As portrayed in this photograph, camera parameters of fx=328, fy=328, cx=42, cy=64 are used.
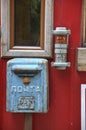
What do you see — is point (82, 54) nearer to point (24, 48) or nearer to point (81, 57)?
point (81, 57)

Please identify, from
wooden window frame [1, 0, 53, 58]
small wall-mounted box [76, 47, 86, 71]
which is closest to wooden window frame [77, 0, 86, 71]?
small wall-mounted box [76, 47, 86, 71]

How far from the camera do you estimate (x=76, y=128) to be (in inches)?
143

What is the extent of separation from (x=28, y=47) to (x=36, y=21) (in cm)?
29

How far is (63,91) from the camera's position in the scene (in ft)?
11.8

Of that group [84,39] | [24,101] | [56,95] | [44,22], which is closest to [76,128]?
[56,95]

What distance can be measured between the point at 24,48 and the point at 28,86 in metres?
0.48

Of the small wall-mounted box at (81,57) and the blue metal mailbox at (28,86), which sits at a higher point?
the small wall-mounted box at (81,57)

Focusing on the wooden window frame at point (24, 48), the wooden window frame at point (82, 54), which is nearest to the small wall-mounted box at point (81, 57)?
the wooden window frame at point (82, 54)

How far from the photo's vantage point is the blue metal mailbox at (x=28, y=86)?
3252mm

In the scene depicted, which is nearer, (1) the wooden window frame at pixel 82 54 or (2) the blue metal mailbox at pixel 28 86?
(2) the blue metal mailbox at pixel 28 86

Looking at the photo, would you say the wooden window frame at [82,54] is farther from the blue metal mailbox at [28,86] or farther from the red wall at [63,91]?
the blue metal mailbox at [28,86]

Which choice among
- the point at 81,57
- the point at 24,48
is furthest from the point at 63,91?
the point at 24,48

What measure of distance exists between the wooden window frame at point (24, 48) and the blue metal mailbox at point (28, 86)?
0.79ft

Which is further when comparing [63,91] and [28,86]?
[63,91]
